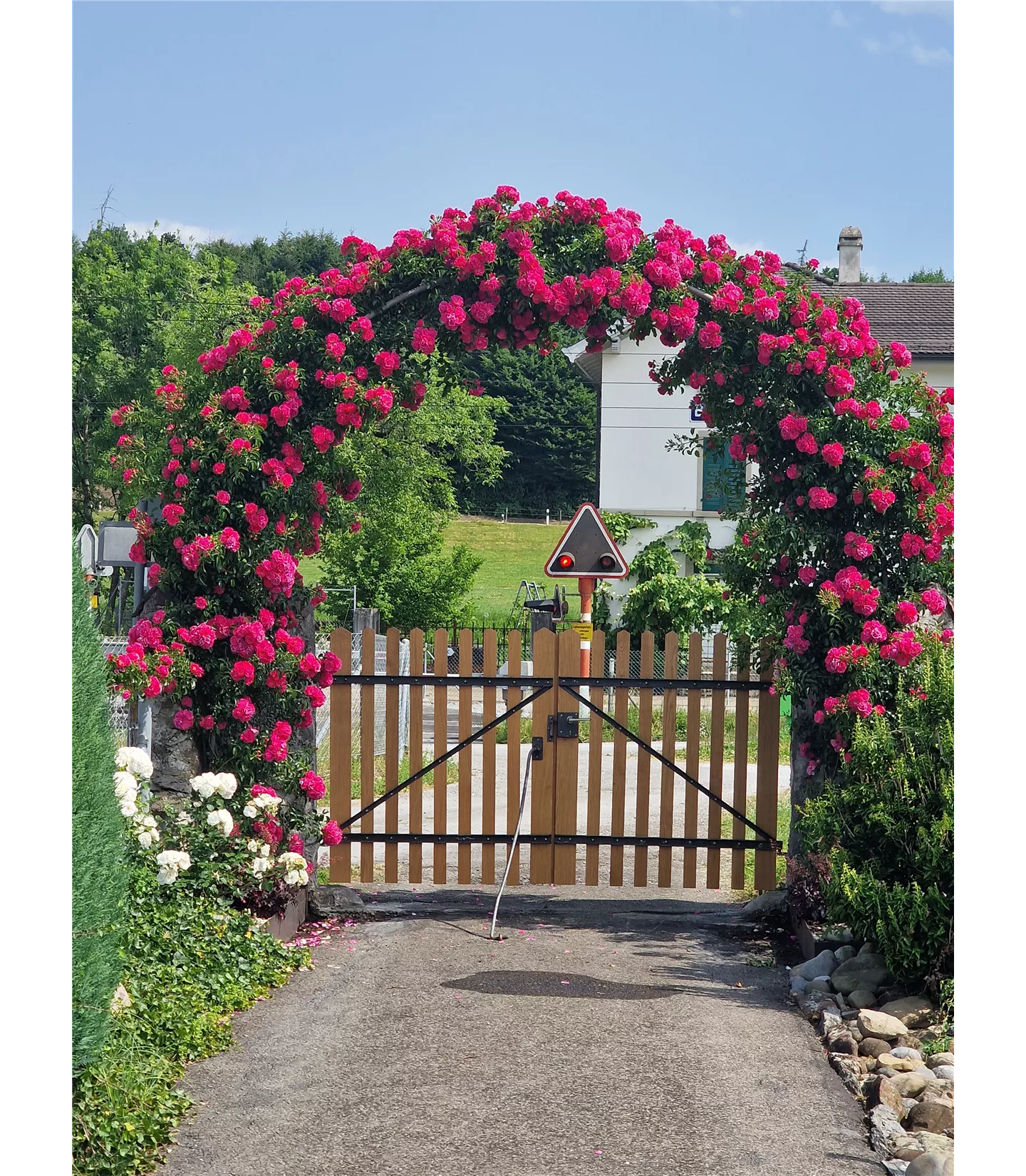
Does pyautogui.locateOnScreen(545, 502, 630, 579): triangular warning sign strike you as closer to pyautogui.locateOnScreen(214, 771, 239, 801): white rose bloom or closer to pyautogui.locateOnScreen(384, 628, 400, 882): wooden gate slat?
pyautogui.locateOnScreen(384, 628, 400, 882): wooden gate slat

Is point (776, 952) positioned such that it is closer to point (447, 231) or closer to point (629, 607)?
point (447, 231)

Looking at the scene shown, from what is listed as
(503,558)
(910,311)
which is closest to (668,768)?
(910,311)

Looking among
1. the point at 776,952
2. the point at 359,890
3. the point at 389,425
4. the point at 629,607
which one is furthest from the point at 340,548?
the point at 776,952

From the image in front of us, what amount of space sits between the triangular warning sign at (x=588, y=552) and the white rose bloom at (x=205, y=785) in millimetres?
3574

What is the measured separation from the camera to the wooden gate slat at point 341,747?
25.7 ft

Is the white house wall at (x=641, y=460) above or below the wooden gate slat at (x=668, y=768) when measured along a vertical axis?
above

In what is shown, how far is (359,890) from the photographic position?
27.0 feet

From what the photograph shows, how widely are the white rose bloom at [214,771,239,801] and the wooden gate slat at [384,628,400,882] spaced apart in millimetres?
1602

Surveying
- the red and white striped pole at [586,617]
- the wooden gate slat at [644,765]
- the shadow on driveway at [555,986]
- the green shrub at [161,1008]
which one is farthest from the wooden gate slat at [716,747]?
the green shrub at [161,1008]

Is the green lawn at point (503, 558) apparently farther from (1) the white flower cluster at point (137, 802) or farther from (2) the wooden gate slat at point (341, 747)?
(1) the white flower cluster at point (137, 802)

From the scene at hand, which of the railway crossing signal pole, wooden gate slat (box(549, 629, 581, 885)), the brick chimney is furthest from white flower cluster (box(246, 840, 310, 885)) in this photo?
the brick chimney

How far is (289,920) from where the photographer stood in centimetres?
702

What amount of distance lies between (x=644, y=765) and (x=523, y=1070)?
3473 mm
